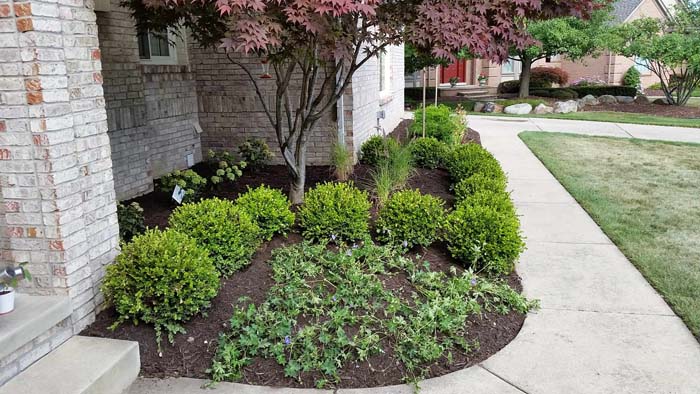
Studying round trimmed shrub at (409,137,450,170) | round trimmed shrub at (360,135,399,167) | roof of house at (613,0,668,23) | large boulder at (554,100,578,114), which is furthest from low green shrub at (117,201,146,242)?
roof of house at (613,0,668,23)

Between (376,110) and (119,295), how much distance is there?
7103 millimetres

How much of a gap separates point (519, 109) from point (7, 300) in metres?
17.8

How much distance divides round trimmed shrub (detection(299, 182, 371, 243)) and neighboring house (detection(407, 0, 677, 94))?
2233 centimetres

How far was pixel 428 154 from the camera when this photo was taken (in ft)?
25.7

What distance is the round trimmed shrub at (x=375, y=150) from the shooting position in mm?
7551

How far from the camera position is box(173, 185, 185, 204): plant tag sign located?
518cm

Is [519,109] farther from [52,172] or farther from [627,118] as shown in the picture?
[52,172]

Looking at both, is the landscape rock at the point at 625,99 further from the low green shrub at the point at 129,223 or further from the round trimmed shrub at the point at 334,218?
the low green shrub at the point at 129,223

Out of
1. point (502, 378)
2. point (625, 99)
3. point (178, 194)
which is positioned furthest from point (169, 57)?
point (625, 99)

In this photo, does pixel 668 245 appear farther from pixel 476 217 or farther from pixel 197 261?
pixel 197 261

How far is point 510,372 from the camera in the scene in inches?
126

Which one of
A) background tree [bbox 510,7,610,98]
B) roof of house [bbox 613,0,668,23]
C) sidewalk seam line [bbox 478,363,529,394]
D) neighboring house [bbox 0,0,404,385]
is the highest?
roof of house [bbox 613,0,668,23]

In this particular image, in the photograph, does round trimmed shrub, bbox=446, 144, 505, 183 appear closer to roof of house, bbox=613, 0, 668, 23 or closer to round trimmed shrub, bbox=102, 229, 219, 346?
round trimmed shrub, bbox=102, 229, 219, 346

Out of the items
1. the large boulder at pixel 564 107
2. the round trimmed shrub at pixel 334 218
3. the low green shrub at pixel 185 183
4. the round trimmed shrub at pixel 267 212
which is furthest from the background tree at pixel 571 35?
the round trimmed shrub at pixel 267 212
